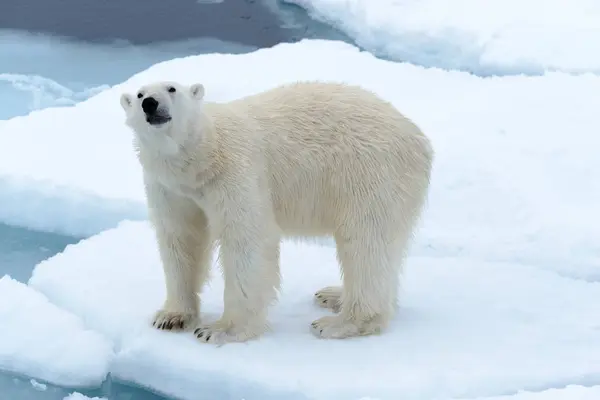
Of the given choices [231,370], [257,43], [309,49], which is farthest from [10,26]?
[231,370]

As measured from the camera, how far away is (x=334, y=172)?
360cm

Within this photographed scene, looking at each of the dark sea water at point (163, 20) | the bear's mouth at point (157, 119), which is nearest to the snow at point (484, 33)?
the dark sea water at point (163, 20)

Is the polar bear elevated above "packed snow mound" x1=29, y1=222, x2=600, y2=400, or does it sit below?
above

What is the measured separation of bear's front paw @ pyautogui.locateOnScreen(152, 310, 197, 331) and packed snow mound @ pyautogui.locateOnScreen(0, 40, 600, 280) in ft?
4.68

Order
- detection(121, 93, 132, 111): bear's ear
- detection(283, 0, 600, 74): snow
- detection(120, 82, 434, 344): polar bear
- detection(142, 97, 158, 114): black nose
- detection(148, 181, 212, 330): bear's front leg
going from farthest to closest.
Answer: detection(283, 0, 600, 74): snow < detection(148, 181, 212, 330): bear's front leg < detection(120, 82, 434, 344): polar bear < detection(121, 93, 132, 111): bear's ear < detection(142, 97, 158, 114): black nose

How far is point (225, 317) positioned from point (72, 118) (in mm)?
2985

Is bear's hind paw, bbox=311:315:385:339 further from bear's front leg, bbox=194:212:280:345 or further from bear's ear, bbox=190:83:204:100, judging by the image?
bear's ear, bbox=190:83:204:100

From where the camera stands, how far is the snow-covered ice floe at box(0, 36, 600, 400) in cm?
333

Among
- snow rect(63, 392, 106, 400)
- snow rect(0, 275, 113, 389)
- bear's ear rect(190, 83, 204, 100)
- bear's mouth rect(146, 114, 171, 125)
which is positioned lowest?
snow rect(63, 392, 106, 400)

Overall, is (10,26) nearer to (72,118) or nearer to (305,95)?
(72,118)

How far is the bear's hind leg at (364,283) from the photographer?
3562 millimetres

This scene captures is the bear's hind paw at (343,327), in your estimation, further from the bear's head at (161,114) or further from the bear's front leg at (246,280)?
the bear's head at (161,114)

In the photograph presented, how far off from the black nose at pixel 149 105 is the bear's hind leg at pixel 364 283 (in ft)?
3.07

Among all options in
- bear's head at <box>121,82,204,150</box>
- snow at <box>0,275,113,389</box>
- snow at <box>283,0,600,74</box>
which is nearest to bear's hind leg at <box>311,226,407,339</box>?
bear's head at <box>121,82,204,150</box>
